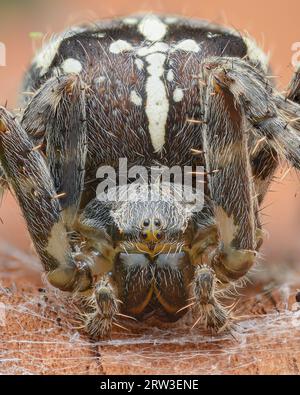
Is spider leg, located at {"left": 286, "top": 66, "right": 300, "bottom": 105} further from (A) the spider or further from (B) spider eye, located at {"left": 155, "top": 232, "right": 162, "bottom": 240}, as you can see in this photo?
(B) spider eye, located at {"left": 155, "top": 232, "right": 162, "bottom": 240}

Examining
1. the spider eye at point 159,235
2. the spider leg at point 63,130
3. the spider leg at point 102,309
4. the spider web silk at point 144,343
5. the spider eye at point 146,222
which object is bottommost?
the spider web silk at point 144,343

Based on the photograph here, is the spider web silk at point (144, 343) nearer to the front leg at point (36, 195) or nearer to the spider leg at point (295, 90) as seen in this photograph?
the front leg at point (36, 195)

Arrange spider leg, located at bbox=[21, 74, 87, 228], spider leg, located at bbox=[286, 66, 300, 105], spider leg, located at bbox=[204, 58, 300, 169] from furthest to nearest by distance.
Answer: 1. spider leg, located at bbox=[286, 66, 300, 105]
2. spider leg, located at bbox=[21, 74, 87, 228]
3. spider leg, located at bbox=[204, 58, 300, 169]

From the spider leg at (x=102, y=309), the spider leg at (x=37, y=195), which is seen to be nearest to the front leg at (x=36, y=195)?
the spider leg at (x=37, y=195)

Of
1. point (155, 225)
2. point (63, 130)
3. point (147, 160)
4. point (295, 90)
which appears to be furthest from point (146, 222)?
point (295, 90)

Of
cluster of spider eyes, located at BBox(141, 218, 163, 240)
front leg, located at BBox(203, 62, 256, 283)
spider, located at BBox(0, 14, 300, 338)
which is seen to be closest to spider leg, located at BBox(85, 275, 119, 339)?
spider, located at BBox(0, 14, 300, 338)

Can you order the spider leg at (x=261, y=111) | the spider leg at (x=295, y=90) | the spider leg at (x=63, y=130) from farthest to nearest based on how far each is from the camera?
the spider leg at (x=295, y=90) → the spider leg at (x=63, y=130) → the spider leg at (x=261, y=111)
